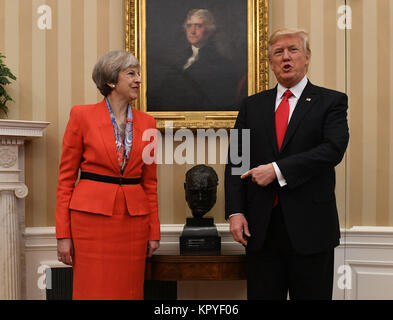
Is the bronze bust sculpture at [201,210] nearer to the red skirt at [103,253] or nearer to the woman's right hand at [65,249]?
the red skirt at [103,253]

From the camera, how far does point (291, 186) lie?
1.86m

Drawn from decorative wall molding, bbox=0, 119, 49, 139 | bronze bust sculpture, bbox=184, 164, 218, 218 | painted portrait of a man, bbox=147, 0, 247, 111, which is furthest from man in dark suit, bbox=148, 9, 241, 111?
decorative wall molding, bbox=0, 119, 49, 139

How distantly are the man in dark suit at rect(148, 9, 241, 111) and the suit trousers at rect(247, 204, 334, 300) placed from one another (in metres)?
1.31

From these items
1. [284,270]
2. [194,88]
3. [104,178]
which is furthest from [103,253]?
[194,88]

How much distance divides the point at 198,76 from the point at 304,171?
1441 millimetres

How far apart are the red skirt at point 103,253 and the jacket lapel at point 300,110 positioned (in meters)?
0.87

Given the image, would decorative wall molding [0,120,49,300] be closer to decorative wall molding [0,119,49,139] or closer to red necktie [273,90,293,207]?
decorative wall molding [0,119,49,139]

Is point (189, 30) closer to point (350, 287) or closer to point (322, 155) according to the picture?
point (322, 155)

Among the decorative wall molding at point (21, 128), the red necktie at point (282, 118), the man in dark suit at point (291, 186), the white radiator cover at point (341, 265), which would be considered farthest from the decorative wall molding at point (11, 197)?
the red necktie at point (282, 118)

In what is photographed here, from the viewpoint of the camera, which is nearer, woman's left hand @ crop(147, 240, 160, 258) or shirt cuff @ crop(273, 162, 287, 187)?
shirt cuff @ crop(273, 162, 287, 187)

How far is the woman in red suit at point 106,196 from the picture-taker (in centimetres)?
207

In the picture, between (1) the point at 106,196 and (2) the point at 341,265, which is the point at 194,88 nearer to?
(1) the point at 106,196

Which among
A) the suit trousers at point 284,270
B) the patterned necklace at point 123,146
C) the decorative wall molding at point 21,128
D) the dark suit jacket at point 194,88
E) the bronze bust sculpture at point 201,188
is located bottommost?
the suit trousers at point 284,270

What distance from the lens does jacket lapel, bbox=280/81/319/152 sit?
1.95 metres
